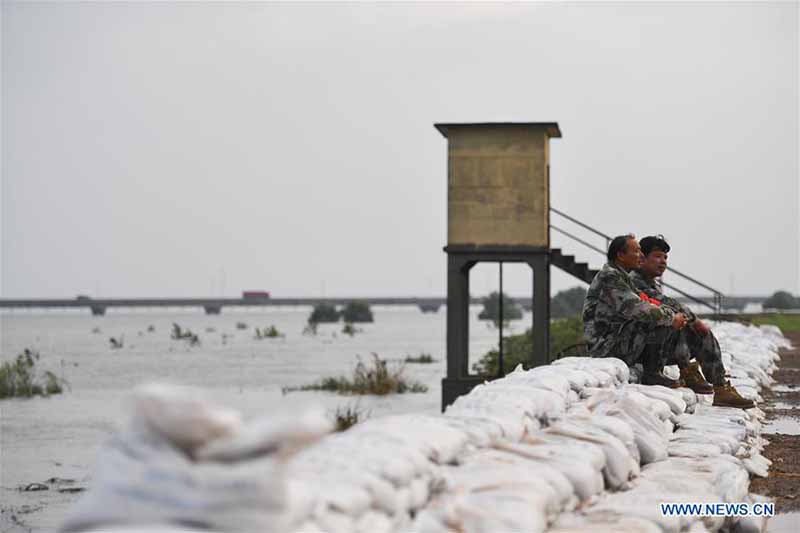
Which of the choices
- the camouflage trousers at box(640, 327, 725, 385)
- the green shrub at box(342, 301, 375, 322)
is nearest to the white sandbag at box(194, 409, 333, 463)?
the camouflage trousers at box(640, 327, 725, 385)

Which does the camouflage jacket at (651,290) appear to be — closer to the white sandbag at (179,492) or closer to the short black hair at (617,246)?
the short black hair at (617,246)

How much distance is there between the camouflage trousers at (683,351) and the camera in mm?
7910

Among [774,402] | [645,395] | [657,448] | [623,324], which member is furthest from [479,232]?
[657,448]

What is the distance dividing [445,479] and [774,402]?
644 centimetres

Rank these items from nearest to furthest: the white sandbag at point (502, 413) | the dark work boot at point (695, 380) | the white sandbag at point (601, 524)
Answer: the white sandbag at point (601, 524), the white sandbag at point (502, 413), the dark work boot at point (695, 380)

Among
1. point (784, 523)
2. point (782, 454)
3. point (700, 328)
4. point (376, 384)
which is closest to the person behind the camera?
point (784, 523)

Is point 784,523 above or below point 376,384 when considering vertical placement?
above

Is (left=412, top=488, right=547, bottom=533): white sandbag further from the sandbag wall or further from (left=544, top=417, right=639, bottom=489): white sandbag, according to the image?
(left=544, top=417, right=639, bottom=489): white sandbag

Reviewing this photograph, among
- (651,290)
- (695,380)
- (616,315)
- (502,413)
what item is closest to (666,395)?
(616,315)

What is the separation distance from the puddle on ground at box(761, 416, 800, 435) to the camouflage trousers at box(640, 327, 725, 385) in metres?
0.45

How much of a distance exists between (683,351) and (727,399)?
1.43 ft

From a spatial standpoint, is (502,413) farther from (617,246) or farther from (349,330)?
(349,330)

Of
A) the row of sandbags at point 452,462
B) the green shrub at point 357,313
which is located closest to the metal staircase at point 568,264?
the row of sandbags at point 452,462

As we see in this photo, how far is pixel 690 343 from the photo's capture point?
804 cm
